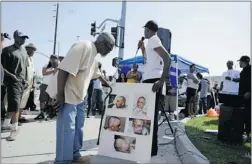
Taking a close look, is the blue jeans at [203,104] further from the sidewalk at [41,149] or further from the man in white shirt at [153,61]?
the man in white shirt at [153,61]

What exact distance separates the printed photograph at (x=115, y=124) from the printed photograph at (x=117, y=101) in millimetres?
170

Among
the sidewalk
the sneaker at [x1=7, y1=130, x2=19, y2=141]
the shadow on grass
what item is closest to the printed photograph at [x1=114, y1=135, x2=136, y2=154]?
the sidewalk

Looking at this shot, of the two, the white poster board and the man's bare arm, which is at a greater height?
the man's bare arm

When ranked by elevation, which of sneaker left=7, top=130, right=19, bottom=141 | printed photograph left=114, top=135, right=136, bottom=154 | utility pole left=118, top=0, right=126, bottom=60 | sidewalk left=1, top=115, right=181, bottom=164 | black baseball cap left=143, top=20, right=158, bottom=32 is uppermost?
utility pole left=118, top=0, right=126, bottom=60

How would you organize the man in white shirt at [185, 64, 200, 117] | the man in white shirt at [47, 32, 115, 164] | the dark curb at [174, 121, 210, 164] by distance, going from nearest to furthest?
the man in white shirt at [47, 32, 115, 164]
the dark curb at [174, 121, 210, 164]
the man in white shirt at [185, 64, 200, 117]

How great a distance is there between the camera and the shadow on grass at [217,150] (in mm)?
4094

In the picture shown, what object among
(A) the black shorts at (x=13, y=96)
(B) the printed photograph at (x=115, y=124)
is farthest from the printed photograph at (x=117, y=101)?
(A) the black shorts at (x=13, y=96)

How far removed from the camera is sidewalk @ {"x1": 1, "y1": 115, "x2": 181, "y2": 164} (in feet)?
12.7

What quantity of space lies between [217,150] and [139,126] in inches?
67.6

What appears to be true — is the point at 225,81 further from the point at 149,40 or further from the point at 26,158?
the point at 26,158

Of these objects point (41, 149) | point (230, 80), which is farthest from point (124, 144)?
point (230, 80)

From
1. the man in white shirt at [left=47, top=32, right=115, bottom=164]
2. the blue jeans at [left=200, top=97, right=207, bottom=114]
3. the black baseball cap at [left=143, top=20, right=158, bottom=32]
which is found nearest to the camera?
the man in white shirt at [left=47, top=32, right=115, bottom=164]

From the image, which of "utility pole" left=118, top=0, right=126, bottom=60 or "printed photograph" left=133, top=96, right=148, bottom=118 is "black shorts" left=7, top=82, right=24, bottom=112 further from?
"utility pole" left=118, top=0, right=126, bottom=60

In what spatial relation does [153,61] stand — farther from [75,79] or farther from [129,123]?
[75,79]
